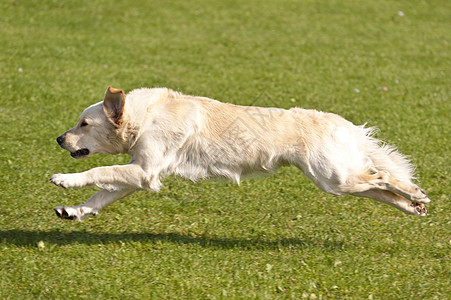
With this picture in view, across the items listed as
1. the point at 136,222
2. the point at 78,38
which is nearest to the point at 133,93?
the point at 136,222

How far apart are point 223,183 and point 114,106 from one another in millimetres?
2581

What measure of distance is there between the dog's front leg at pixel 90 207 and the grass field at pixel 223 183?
38 cm

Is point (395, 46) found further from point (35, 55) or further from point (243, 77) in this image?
point (35, 55)

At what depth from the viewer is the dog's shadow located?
592 cm

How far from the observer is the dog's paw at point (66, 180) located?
526 cm

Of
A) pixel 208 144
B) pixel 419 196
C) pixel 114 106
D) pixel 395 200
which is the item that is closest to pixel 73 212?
pixel 114 106

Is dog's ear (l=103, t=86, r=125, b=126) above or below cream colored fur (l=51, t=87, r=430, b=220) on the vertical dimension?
above

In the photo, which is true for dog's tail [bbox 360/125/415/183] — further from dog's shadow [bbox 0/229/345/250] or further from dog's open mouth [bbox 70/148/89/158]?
dog's open mouth [bbox 70/148/89/158]

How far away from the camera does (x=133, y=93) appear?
19.3 ft

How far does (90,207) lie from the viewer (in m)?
5.77

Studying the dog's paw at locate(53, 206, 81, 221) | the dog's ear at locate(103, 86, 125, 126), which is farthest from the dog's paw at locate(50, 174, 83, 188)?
the dog's ear at locate(103, 86, 125, 126)

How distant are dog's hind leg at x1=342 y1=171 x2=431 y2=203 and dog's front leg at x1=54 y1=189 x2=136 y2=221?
231 cm

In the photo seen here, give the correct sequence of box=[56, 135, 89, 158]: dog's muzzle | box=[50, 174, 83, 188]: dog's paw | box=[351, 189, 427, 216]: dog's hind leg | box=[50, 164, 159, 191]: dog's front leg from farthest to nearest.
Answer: box=[351, 189, 427, 216]: dog's hind leg
box=[56, 135, 89, 158]: dog's muzzle
box=[50, 164, 159, 191]: dog's front leg
box=[50, 174, 83, 188]: dog's paw

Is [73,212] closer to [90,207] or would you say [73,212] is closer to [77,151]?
[90,207]
